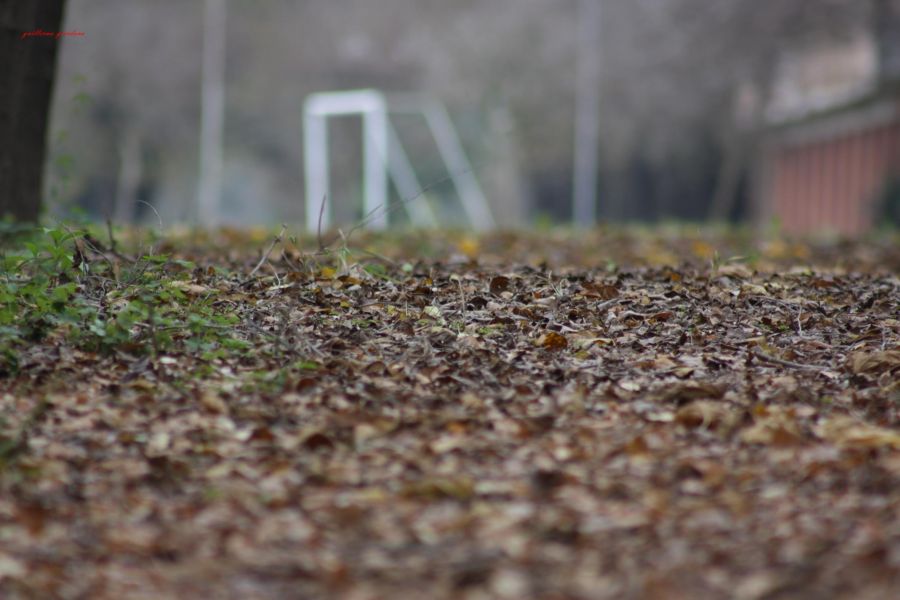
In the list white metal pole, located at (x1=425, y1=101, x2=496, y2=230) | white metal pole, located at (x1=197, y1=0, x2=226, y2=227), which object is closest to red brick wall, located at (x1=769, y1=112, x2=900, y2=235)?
white metal pole, located at (x1=425, y1=101, x2=496, y2=230)

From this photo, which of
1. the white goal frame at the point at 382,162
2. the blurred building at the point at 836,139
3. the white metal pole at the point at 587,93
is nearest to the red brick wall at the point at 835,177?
the blurred building at the point at 836,139

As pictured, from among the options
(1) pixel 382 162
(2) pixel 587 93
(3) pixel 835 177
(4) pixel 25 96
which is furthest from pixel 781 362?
(2) pixel 587 93

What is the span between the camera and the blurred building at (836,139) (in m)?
27.2

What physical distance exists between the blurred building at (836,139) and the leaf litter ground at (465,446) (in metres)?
20.4

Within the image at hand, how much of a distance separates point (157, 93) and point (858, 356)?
32.3m

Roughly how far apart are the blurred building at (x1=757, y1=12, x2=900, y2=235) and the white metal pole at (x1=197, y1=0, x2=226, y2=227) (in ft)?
45.6

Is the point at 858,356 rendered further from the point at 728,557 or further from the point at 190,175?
the point at 190,175

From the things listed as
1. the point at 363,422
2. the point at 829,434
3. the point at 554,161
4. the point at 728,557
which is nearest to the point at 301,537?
the point at 363,422

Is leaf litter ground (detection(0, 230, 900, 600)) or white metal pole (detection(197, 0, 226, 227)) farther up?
white metal pole (detection(197, 0, 226, 227))

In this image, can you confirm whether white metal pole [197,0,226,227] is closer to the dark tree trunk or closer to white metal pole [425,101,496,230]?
white metal pole [425,101,496,230]

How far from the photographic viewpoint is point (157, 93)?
35094 mm

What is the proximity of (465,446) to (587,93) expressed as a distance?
93.0 ft

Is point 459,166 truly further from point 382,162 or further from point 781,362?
point 781,362

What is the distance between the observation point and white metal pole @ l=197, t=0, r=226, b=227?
30827 millimetres
